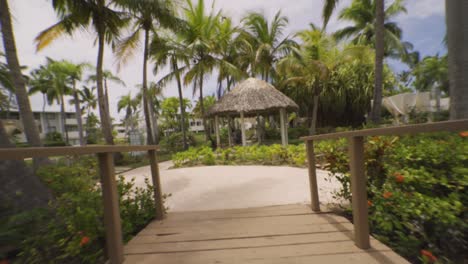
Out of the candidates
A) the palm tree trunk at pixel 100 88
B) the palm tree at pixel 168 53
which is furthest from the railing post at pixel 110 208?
the palm tree at pixel 168 53

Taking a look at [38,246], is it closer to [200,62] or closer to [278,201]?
[278,201]

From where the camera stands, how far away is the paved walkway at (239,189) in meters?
3.29

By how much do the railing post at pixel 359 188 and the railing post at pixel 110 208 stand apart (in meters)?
2.04

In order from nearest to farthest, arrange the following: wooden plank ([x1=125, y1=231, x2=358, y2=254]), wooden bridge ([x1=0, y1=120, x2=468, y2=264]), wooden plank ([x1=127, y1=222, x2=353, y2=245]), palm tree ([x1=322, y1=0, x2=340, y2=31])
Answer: wooden bridge ([x1=0, y1=120, x2=468, y2=264])
wooden plank ([x1=125, y1=231, x2=358, y2=254])
wooden plank ([x1=127, y1=222, x2=353, y2=245])
palm tree ([x1=322, y1=0, x2=340, y2=31])

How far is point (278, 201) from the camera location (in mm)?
3217

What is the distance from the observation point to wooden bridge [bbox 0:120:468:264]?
1663 millimetres

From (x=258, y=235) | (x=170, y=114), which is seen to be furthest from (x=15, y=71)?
(x=170, y=114)

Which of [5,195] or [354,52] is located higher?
[354,52]

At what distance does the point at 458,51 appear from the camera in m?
3.56

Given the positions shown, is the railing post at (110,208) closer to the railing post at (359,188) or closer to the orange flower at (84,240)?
the orange flower at (84,240)

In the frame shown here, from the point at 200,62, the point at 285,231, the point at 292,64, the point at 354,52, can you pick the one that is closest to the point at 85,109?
the point at 200,62

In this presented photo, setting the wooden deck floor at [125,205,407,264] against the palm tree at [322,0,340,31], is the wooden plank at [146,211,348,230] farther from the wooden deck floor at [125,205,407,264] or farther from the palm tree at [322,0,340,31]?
the palm tree at [322,0,340,31]

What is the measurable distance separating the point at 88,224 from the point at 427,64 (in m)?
48.1

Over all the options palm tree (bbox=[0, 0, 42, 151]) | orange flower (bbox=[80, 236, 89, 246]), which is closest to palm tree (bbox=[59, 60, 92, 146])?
palm tree (bbox=[0, 0, 42, 151])
